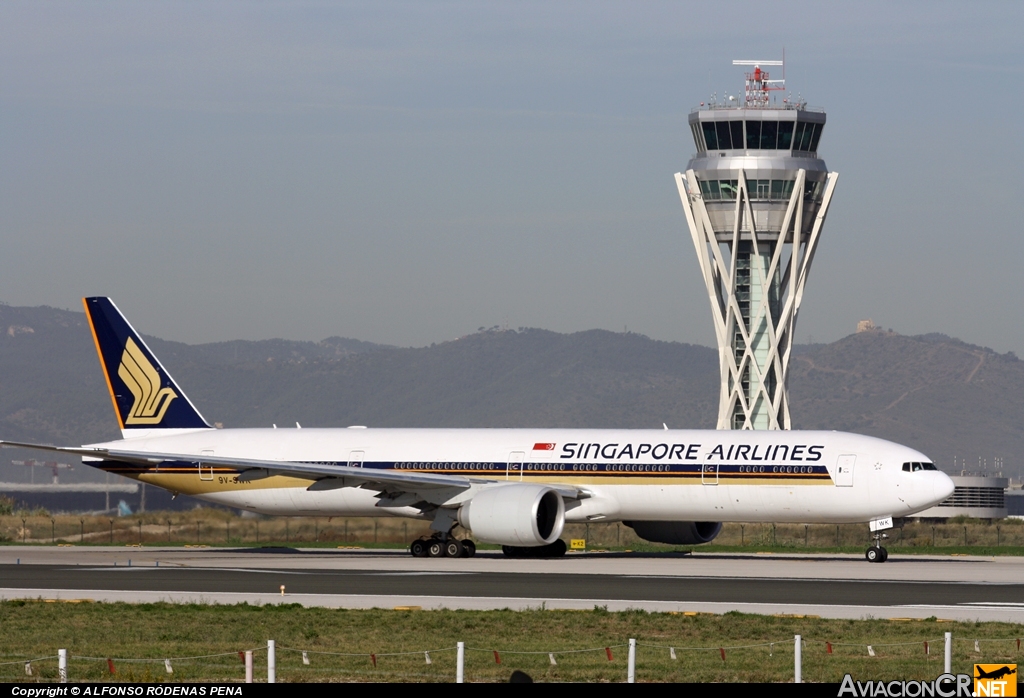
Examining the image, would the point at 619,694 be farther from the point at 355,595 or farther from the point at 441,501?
the point at 441,501

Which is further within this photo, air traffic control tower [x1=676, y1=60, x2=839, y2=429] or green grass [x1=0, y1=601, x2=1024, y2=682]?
air traffic control tower [x1=676, y1=60, x2=839, y2=429]

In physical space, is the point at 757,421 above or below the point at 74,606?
above

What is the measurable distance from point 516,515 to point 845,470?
9.31 metres

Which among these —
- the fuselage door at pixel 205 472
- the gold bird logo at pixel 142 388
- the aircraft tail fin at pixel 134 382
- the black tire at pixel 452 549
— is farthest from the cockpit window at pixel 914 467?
the gold bird logo at pixel 142 388

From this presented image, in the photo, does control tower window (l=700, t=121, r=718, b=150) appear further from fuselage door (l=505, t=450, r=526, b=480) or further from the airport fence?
the airport fence

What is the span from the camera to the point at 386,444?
52.8 metres

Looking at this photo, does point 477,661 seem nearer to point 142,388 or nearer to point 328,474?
point 328,474

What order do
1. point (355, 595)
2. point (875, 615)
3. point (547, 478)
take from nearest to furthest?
point (875, 615)
point (355, 595)
point (547, 478)

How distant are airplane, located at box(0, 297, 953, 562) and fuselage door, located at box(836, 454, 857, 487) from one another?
0.09 ft

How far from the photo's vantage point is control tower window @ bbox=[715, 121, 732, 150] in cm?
10056

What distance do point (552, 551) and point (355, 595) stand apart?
692 inches

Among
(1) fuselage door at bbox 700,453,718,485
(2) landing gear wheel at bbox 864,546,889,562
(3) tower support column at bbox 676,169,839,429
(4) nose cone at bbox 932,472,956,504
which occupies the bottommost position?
(2) landing gear wheel at bbox 864,546,889,562

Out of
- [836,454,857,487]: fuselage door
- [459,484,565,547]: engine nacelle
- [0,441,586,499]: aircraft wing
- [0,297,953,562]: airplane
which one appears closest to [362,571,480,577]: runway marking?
[459,484,565,547]: engine nacelle

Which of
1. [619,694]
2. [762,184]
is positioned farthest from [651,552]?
[762,184]
